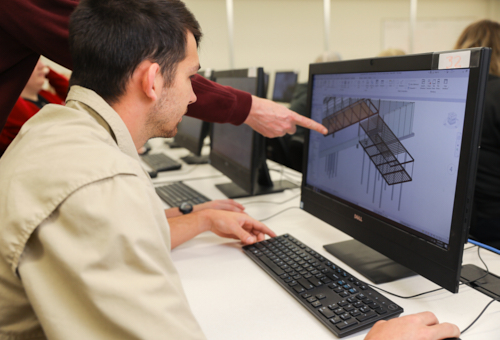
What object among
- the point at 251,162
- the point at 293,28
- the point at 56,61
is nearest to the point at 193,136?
the point at 251,162

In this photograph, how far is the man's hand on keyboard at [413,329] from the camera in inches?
22.3

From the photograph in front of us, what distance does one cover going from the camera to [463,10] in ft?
19.1

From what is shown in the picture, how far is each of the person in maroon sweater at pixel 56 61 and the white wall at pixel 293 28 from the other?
3.79 metres

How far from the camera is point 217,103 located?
115cm

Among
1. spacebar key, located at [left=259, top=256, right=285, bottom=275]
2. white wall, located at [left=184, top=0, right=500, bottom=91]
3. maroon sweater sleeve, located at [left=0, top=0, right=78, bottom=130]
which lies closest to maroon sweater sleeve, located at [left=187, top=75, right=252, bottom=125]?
maroon sweater sleeve, located at [left=0, top=0, right=78, bottom=130]

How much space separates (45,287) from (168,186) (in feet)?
3.77

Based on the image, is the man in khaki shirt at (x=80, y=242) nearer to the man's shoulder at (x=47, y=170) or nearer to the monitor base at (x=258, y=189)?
the man's shoulder at (x=47, y=170)

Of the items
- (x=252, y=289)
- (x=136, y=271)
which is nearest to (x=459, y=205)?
(x=252, y=289)

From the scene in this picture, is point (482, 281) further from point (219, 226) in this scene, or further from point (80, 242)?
point (80, 242)

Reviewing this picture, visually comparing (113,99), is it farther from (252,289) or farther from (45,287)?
(252,289)

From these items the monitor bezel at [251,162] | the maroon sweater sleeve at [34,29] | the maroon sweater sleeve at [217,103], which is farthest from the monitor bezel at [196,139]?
the maroon sweater sleeve at [34,29]

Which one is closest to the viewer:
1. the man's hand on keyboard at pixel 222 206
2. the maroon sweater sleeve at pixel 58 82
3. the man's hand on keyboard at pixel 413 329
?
the man's hand on keyboard at pixel 413 329

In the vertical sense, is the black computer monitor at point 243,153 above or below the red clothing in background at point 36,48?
below

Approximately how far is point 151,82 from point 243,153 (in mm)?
803
